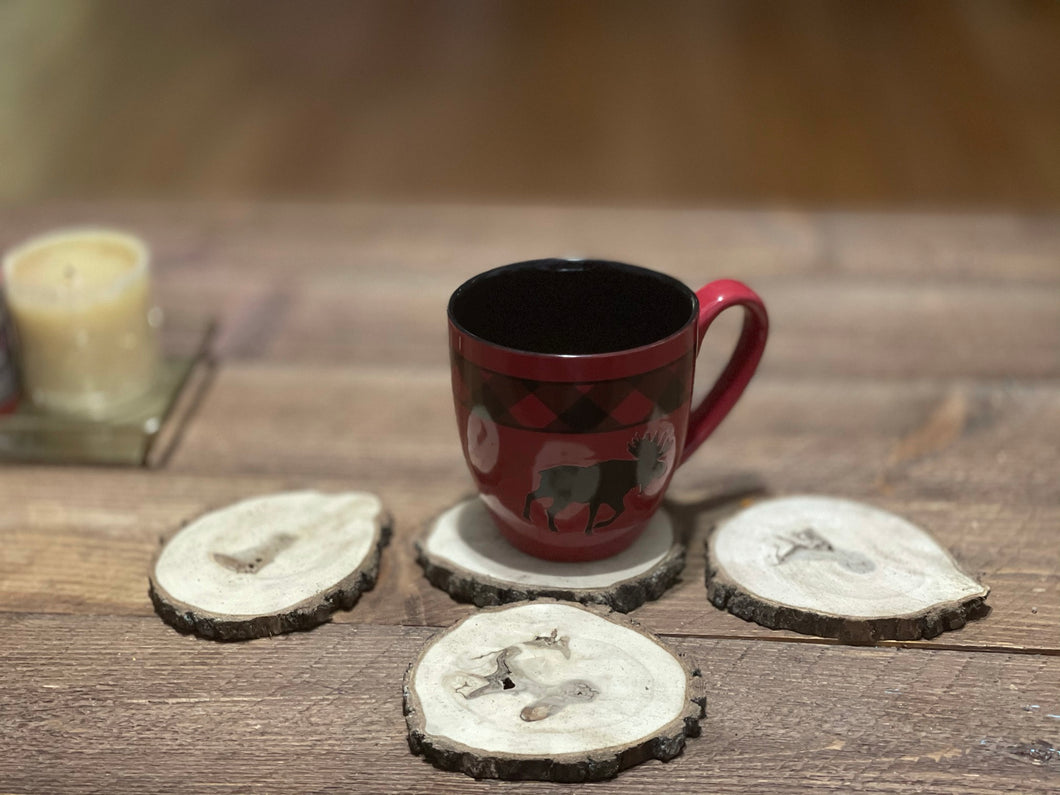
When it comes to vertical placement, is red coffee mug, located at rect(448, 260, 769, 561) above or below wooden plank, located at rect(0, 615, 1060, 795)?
above

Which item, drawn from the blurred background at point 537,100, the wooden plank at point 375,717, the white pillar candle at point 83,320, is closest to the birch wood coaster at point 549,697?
the wooden plank at point 375,717

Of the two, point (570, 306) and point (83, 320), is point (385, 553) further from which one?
point (83, 320)

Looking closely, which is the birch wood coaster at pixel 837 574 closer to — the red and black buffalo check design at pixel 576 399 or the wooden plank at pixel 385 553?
the wooden plank at pixel 385 553

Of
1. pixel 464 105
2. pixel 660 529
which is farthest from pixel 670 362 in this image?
pixel 464 105

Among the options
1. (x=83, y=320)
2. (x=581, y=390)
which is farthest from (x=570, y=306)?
(x=83, y=320)

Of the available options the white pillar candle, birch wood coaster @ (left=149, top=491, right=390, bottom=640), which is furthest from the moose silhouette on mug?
the white pillar candle

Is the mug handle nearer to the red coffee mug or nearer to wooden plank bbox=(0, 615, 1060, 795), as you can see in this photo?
the red coffee mug

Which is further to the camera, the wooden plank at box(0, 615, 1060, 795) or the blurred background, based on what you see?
the blurred background
